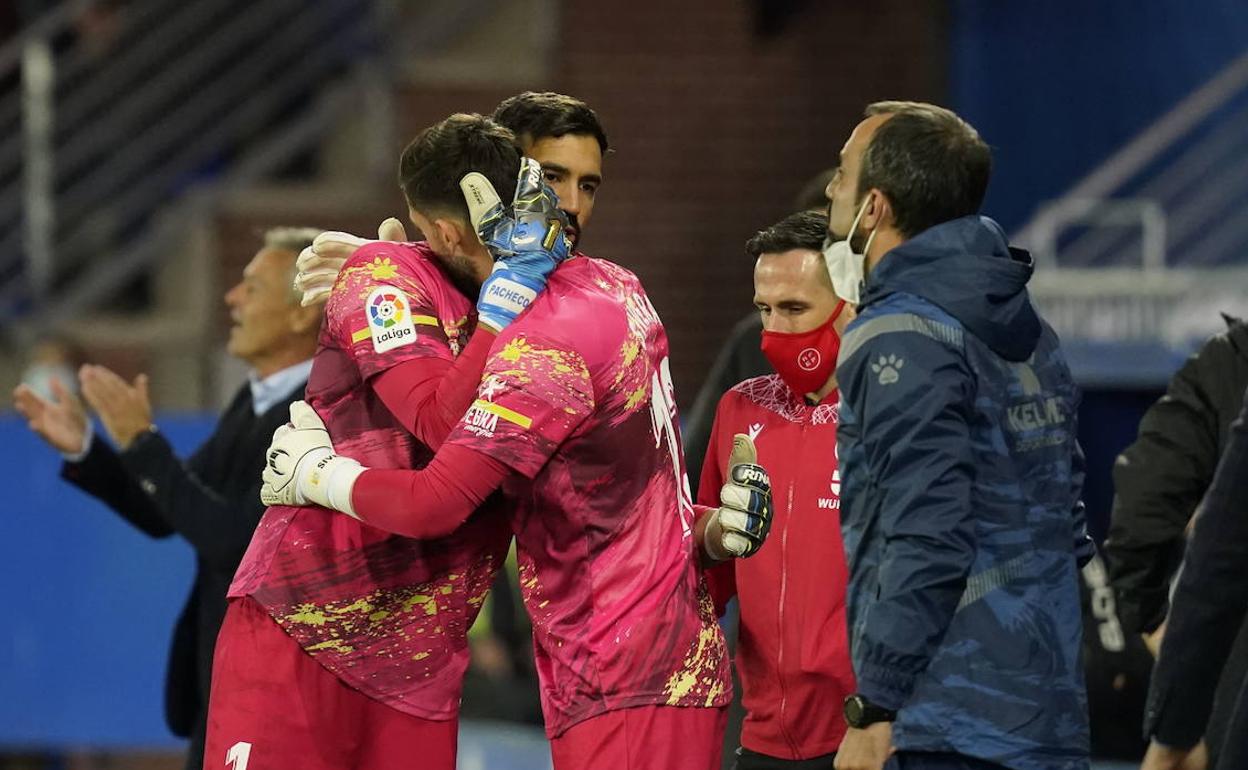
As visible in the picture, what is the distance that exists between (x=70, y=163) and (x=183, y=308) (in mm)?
891

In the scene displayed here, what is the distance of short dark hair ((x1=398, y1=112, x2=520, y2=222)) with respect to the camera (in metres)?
3.35

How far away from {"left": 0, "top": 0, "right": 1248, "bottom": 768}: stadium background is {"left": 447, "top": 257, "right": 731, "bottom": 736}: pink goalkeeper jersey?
539cm


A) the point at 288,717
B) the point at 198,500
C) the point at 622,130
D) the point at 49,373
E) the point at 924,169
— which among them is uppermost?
the point at 622,130

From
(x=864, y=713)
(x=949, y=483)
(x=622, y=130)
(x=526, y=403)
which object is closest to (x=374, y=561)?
(x=526, y=403)

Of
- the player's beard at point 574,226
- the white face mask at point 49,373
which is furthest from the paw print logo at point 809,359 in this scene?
the white face mask at point 49,373

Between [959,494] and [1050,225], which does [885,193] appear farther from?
[1050,225]

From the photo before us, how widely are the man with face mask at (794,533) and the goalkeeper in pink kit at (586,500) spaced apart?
44 centimetres

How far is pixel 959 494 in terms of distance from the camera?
293cm

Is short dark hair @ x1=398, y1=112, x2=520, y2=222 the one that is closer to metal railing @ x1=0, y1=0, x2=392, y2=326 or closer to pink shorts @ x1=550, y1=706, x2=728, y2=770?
pink shorts @ x1=550, y1=706, x2=728, y2=770

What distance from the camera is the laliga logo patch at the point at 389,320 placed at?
328 cm

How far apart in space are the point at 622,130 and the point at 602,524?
7401mm

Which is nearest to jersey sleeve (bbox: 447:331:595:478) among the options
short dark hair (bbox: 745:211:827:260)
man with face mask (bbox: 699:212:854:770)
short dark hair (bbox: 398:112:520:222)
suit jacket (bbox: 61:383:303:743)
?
short dark hair (bbox: 398:112:520:222)

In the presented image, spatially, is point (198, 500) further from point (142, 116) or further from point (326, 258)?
point (142, 116)

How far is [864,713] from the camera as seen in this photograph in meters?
2.97
